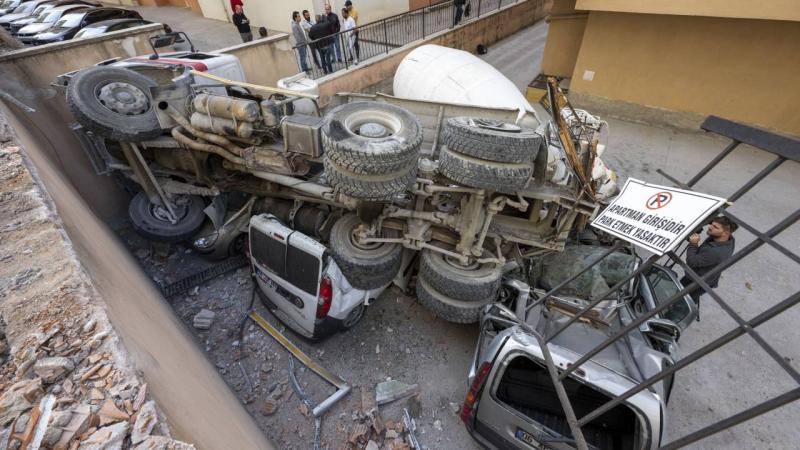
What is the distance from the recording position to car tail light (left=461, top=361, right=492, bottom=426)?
2.73 meters

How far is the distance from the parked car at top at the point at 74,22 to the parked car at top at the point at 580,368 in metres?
12.4

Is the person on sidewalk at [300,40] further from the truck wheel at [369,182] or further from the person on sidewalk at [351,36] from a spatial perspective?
the truck wheel at [369,182]

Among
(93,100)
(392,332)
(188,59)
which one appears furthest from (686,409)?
(188,59)

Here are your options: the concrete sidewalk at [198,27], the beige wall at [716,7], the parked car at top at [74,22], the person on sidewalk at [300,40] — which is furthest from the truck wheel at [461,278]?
the concrete sidewalk at [198,27]

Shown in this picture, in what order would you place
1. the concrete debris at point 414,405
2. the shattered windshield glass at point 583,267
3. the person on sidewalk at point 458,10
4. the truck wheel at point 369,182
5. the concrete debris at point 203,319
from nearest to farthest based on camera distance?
the truck wheel at point 369,182 < the concrete debris at point 414,405 < the shattered windshield glass at point 583,267 < the concrete debris at point 203,319 < the person on sidewalk at point 458,10

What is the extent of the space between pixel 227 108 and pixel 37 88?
362 centimetres

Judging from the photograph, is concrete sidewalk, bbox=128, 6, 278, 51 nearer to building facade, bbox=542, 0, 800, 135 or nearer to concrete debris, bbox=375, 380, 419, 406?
building facade, bbox=542, 0, 800, 135

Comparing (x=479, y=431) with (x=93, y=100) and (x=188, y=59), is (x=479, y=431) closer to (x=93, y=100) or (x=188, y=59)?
(x=93, y=100)

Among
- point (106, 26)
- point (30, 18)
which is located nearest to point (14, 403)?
point (106, 26)

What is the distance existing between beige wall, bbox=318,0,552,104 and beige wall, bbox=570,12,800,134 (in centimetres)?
472

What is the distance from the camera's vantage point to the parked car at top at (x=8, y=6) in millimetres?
12625

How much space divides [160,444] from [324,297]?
2.65m

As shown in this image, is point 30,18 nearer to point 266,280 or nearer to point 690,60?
point 266,280

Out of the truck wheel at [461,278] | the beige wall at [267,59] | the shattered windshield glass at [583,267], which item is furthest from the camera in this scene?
the beige wall at [267,59]
